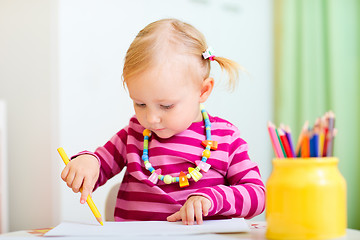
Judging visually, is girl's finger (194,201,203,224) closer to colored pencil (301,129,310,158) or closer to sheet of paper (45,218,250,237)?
sheet of paper (45,218,250,237)

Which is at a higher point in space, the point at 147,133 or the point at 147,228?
the point at 147,133

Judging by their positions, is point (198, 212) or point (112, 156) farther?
point (112, 156)

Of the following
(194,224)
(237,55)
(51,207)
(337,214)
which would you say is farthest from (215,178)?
(237,55)

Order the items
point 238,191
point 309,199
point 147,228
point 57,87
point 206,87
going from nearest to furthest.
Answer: point 309,199
point 147,228
point 238,191
point 206,87
point 57,87

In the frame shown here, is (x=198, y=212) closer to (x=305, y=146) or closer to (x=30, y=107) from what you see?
(x=305, y=146)

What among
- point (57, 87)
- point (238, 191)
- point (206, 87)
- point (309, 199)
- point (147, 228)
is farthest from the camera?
point (57, 87)

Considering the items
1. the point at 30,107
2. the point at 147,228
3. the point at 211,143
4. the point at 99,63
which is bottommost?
the point at 147,228

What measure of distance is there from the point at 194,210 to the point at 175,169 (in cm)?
20

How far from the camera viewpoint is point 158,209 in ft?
2.79

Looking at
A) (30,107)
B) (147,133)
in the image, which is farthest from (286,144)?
(30,107)

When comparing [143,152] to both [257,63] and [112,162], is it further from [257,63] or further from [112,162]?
[257,63]

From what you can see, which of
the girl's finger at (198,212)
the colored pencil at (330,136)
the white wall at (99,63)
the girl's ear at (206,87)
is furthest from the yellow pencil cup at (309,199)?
the white wall at (99,63)

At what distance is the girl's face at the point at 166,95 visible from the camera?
0.77m

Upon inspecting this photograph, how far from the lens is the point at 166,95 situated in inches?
30.7
